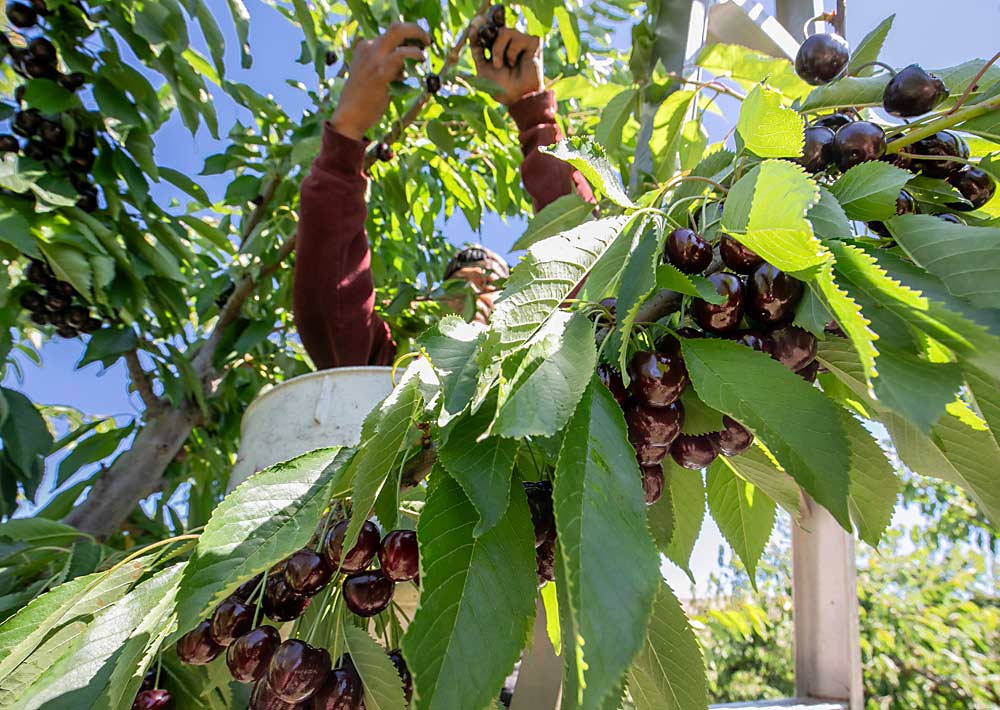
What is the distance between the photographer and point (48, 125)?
1.45 metres

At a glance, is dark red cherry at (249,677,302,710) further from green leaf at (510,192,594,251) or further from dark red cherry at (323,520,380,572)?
green leaf at (510,192,594,251)

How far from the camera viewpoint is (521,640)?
0.96 feet

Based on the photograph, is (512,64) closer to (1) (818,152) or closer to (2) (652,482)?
(1) (818,152)

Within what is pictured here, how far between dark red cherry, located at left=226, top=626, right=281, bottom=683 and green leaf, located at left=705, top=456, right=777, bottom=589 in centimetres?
30

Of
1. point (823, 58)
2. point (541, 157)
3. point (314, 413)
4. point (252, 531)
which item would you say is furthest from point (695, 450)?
point (541, 157)

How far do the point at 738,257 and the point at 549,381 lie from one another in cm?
14

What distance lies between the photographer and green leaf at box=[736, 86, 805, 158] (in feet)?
1.22

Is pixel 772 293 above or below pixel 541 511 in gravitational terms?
above

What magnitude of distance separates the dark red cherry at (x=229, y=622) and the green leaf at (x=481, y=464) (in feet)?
0.73

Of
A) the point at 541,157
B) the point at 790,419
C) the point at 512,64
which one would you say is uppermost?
the point at 512,64

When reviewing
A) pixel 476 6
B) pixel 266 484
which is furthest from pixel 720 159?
pixel 476 6

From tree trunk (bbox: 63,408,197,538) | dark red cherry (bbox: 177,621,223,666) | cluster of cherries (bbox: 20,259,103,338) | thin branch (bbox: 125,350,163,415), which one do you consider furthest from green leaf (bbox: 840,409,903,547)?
cluster of cherries (bbox: 20,259,103,338)

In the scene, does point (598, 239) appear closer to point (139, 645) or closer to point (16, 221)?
point (139, 645)

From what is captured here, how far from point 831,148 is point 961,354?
215mm
